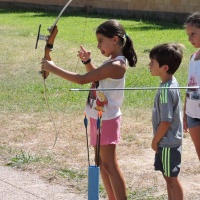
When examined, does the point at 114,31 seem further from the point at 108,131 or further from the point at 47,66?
the point at 108,131

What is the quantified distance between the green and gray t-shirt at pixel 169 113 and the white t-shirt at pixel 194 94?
0.47 metres

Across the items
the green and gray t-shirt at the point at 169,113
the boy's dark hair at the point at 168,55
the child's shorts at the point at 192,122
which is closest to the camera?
the green and gray t-shirt at the point at 169,113

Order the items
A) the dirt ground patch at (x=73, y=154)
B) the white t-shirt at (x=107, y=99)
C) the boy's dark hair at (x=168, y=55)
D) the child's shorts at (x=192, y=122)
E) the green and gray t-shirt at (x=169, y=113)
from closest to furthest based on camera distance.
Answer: the green and gray t-shirt at (x=169, y=113)
the boy's dark hair at (x=168, y=55)
the white t-shirt at (x=107, y=99)
the child's shorts at (x=192, y=122)
the dirt ground patch at (x=73, y=154)

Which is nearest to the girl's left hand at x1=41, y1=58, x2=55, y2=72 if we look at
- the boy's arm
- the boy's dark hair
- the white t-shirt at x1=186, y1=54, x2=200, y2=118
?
the boy's dark hair

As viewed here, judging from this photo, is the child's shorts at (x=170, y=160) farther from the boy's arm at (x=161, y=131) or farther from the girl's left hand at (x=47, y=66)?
the girl's left hand at (x=47, y=66)

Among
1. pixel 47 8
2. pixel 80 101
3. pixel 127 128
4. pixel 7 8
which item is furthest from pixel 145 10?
pixel 127 128

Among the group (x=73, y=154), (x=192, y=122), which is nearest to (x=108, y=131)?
(x=192, y=122)

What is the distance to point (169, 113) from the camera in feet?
15.4

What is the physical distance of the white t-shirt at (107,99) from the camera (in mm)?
4941

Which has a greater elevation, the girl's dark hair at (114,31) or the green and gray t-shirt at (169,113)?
the girl's dark hair at (114,31)

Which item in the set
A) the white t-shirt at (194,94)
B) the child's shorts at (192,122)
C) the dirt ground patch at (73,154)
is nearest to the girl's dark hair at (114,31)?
the white t-shirt at (194,94)

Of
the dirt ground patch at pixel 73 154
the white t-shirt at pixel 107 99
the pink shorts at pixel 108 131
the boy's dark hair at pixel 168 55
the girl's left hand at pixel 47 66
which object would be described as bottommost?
the dirt ground patch at pixel 73 154

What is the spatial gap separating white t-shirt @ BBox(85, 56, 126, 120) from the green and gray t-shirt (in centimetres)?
34

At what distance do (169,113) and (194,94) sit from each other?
Answer: 2.03 feet
